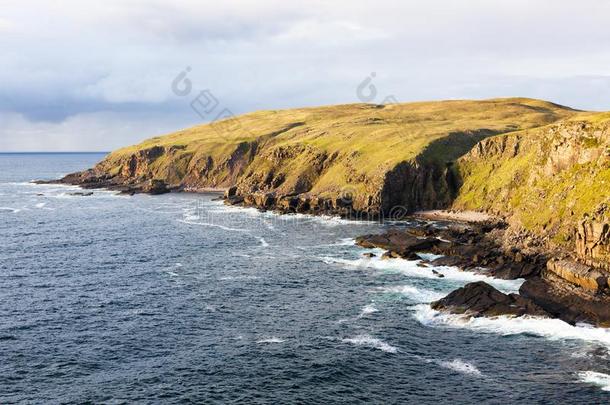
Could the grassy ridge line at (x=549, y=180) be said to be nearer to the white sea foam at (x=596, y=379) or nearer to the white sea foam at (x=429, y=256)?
the white sea foam at (x=429, y=256)

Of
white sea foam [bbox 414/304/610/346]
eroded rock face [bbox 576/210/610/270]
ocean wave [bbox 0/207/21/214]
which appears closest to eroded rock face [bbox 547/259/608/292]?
eroded rock face [bbox 576/210/610/270]

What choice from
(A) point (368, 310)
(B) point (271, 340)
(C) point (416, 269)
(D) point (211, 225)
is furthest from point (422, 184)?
(B) point (271, 340)

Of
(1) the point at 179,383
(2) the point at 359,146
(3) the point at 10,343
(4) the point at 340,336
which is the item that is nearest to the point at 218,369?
(1) the point at 179,383

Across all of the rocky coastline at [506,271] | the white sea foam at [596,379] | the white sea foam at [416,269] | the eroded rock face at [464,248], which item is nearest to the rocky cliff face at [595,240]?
the rocky coastline at [506,271]

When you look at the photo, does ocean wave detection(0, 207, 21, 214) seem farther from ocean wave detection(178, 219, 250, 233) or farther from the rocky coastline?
the rocky coastline

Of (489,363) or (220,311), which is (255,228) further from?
(489,363)

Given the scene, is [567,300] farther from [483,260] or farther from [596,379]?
[483,260]
